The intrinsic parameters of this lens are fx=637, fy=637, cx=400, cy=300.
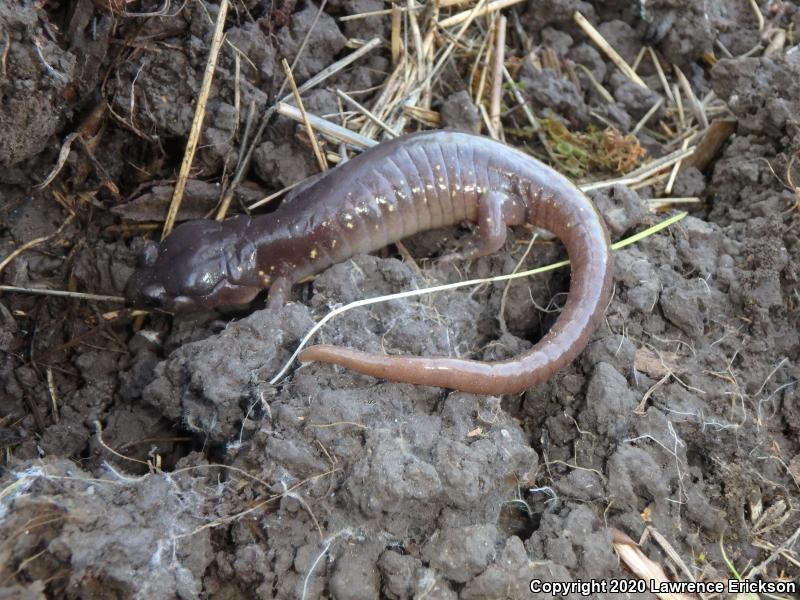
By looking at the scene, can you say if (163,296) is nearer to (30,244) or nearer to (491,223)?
(30,244)

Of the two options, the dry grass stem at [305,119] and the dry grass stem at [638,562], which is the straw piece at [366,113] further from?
the dry grass stem at [638,562]

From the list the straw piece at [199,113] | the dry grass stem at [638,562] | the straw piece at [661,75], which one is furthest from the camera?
the straw piece at [661,75]

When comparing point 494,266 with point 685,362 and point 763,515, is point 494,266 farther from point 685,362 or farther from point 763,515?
point 763,515

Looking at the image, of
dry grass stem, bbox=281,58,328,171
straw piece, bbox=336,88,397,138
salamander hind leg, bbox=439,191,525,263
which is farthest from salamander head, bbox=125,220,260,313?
salamander hind leg, bbox=439,191,525,263

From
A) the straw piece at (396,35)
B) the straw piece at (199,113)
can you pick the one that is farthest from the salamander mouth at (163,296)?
the straw piece at (396,35)

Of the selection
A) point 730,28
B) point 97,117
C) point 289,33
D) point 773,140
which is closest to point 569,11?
point 730,28

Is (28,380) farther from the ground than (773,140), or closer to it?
closer to it
